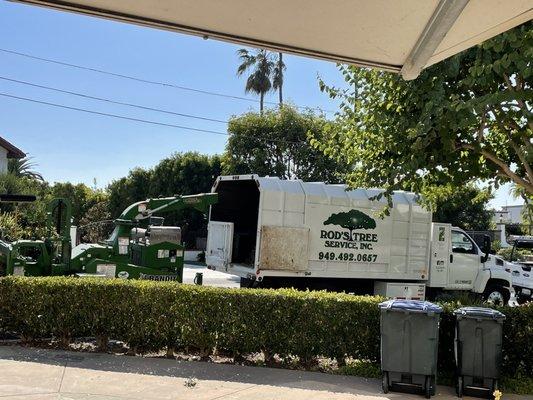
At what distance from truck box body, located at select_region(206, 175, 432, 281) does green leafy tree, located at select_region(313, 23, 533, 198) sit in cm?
295

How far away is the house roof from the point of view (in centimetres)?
2887

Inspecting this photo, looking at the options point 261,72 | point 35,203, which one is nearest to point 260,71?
point 261,72

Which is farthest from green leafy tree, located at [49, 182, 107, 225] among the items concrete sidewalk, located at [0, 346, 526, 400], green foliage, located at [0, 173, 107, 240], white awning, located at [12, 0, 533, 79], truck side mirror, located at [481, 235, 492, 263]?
white awning, located at [12, 0, 533, 79]

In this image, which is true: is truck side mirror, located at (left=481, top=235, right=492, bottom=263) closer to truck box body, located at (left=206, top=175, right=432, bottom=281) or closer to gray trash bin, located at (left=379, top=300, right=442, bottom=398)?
truck box body, located at (left=206, top=175, right=432, bottom=281)

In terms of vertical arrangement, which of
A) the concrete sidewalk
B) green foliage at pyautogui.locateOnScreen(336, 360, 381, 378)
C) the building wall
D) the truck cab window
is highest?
the building wall

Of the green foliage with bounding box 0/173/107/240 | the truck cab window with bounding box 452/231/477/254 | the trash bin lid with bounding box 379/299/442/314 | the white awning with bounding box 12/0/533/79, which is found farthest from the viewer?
the green foliage with bounding box 0/173/107/240

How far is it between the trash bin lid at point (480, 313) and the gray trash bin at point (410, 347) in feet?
1.28

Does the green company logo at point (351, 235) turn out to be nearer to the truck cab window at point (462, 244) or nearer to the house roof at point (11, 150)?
the truck cab window at point (462, 244)

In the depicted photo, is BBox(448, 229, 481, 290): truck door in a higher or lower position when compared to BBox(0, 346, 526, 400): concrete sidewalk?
higher

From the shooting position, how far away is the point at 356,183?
29.8ft

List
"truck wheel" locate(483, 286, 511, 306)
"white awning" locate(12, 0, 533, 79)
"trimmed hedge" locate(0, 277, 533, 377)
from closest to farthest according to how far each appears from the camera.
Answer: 1. "white awning" locate(12, 0, 533, 79)
2. "trimmed hedge" locate(0, 277, 533, 377)
3. "truck wheel" locate(483, 286, 511, 306)

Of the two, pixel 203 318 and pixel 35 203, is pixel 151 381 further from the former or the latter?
pixel 35 203

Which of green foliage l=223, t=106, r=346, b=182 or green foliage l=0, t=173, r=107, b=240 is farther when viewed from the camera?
green foliage l=223, t=106, r=346, b=182

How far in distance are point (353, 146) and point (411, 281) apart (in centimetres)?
585
